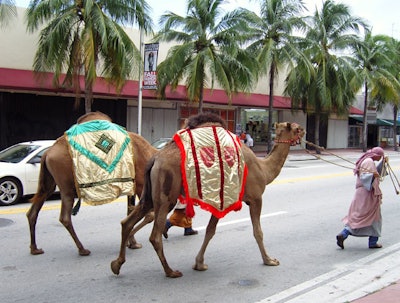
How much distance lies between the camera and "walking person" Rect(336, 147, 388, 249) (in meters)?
7.15

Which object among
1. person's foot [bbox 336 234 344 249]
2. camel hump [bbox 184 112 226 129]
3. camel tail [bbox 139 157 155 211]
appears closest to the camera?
camel tail [bbox 139 157 155 211]

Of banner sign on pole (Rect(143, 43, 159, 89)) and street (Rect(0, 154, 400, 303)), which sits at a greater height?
banner sign on pole (Rect(143, 43, 159, 89))

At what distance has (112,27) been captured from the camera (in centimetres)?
1773

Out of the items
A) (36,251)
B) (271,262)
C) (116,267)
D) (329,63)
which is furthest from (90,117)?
(329,63)

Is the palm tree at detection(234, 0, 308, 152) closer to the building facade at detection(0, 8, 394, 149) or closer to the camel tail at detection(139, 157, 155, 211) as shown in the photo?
the building facade at detection(0, 8, 394, 149)

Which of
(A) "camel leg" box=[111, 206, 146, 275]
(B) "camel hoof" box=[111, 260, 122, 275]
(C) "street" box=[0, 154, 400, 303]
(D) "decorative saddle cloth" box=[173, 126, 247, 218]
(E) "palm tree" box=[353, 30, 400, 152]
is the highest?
(E) "palm tree" box=[353, 30, 400, 152]

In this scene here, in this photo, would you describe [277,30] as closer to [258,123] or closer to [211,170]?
[258,123]

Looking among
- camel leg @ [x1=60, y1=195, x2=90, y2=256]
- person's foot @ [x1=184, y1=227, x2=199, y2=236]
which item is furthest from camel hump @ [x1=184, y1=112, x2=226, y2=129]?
person's foot @ [x1=184, y1=227, x2=199, y2=236]

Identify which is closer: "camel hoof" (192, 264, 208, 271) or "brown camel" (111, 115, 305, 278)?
"brown camel" (111, 115, 305, 278)

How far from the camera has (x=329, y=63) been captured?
31109 mm

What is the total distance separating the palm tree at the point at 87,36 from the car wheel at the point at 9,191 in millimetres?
7283

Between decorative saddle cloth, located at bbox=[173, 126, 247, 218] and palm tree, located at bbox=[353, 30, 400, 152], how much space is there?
3057 cm

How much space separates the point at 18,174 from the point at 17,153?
868mm

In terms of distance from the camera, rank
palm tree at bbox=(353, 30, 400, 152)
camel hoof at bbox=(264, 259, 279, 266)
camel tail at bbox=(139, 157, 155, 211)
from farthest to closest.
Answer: palm tree at bbox=(353, 30, 400, 152) → camel hoof at bbox=(264, 259, 279, 266) → camel tail at bbox=(139, 157, 155, 211)
